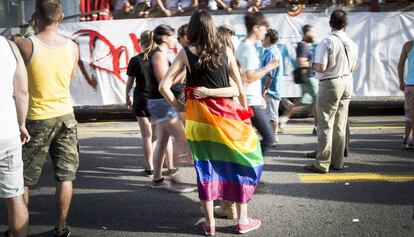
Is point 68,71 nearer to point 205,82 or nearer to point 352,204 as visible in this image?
point 205,82

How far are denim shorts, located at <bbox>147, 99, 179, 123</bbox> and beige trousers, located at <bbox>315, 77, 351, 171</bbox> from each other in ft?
5.69

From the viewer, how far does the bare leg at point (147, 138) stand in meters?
6.48

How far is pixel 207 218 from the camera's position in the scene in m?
4.54

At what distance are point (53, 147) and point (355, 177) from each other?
11.3 ft

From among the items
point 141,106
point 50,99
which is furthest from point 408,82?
point 50,99

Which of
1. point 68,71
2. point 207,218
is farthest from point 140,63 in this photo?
point 207,218

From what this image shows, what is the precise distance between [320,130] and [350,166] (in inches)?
29.0

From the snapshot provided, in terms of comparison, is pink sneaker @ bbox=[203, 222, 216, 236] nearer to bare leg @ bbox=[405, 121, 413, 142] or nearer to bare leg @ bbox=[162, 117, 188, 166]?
bare leg @ bbox=[162, 117, 188, 166]

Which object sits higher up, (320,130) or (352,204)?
(320,130)

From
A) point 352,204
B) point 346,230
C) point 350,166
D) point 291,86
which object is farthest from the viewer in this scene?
point 291,86

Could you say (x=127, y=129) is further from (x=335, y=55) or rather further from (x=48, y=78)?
(x=48, y=78)

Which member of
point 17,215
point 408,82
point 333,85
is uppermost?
point 333,85

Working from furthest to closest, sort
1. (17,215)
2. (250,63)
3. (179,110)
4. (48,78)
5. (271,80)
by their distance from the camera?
(271,80), (250,63), (179,110), (48,78), (17,215)

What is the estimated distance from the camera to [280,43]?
1177 centimetres
